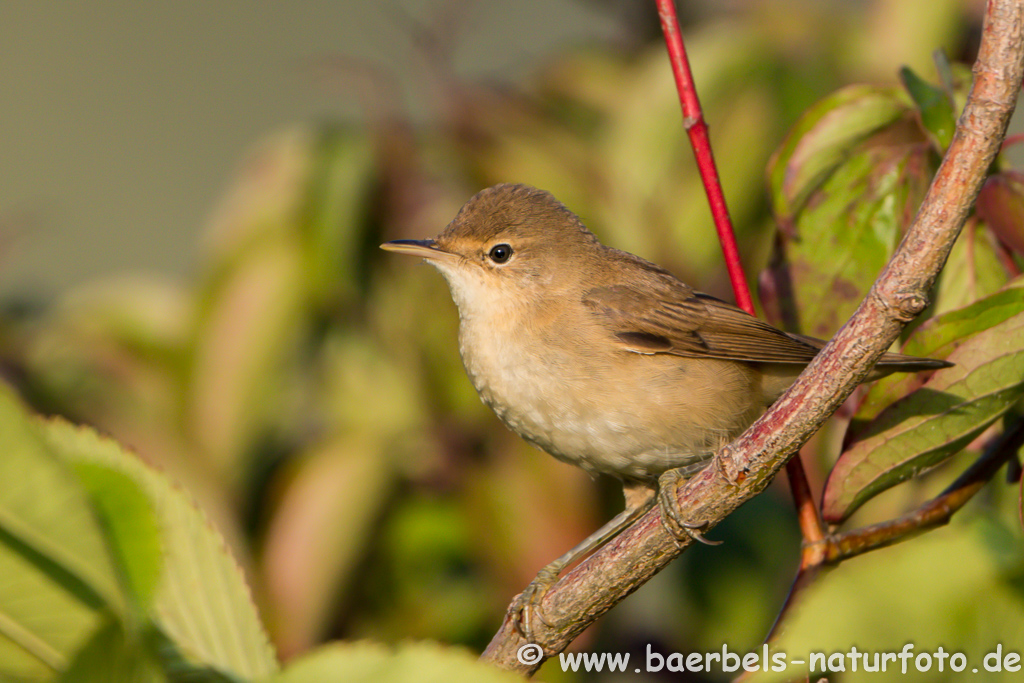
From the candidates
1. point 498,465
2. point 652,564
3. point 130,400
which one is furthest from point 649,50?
point 652,564

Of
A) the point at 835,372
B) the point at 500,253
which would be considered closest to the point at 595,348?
the point at 500,253

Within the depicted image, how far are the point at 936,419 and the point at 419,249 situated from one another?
1396 mm

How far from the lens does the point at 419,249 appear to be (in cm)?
234

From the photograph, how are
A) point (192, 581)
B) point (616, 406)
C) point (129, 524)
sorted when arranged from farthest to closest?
point (616, 406), point (192, 581), point (129, 524)

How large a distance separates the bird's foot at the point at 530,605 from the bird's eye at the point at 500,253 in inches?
34.6

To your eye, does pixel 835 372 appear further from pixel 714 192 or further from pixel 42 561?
pixel 42 561

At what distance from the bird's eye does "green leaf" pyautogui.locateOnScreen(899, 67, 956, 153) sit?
1180mm

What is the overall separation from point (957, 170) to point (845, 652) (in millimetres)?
662

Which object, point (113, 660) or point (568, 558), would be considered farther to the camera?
point (568, 558)

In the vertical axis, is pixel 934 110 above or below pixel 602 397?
above

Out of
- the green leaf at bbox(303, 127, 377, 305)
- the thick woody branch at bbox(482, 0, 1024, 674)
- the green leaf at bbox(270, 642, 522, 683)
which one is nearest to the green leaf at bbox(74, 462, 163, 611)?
the green leaf at bbox(270, 642, 522, 683)

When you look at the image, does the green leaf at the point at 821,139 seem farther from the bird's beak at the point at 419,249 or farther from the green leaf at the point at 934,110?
the bird's beak at the point at 419,249

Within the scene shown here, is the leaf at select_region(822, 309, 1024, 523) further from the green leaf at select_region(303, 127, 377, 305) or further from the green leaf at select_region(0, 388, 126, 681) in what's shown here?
the green leaf at select_region(303, 127, 377, 305)

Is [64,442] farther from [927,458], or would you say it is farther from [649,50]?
[649,50]
